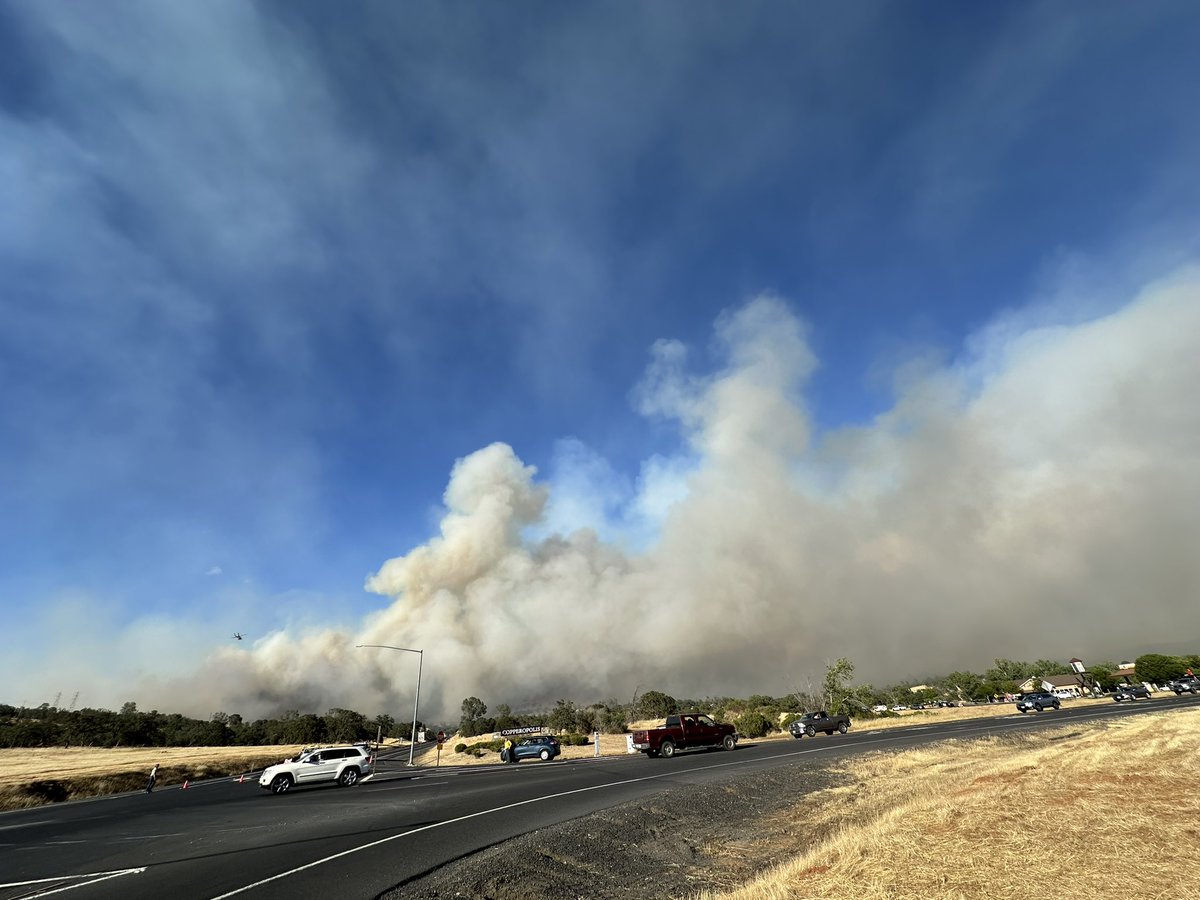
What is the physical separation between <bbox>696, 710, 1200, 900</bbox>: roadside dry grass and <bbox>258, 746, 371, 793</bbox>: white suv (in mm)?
21667

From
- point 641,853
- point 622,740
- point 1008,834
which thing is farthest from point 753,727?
point 1008,834

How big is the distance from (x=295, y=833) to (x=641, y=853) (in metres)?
8.70

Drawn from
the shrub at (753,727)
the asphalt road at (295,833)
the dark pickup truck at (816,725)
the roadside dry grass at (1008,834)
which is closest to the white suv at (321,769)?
the asphalt road at (295,833)

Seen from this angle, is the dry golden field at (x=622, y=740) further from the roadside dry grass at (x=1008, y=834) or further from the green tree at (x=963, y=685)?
the green tree at (x=963, y=685)

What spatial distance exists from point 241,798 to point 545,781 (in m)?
13.0

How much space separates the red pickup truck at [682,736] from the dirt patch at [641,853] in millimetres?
16018

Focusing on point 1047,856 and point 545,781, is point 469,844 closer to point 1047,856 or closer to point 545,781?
point 1047,856

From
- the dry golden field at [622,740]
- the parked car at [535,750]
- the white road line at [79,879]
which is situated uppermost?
the white road line at [79,879]

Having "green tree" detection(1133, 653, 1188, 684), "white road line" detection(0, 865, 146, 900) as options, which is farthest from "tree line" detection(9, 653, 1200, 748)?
"white road line" detection(0, 865, 146, 900)

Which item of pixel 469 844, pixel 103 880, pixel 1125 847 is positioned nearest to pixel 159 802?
pixel 103 880

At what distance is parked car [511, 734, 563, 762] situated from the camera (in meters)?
39.3

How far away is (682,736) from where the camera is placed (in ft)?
104

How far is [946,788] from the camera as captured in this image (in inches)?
559

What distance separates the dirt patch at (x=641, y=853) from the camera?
902 cm
